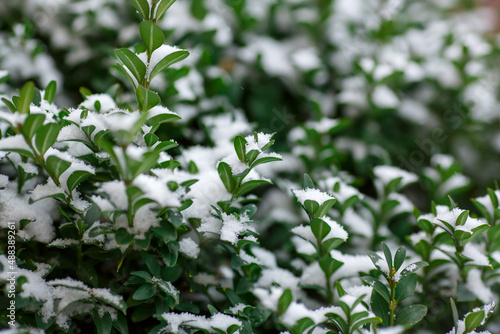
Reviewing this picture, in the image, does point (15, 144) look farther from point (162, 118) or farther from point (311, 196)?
point (311, 196)

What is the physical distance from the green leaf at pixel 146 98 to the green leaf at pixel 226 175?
0.20 metres

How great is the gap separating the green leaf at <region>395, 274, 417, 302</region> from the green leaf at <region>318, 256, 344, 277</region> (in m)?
0.15

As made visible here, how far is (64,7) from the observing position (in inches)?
66.9

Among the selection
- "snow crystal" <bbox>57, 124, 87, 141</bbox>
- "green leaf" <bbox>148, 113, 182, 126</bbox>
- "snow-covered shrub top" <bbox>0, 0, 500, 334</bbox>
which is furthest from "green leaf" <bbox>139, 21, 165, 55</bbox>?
"snow crystal" <bbox>57, 124, 87, 141</bbox>

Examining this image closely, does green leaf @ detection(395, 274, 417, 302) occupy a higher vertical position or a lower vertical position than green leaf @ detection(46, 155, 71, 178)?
lower

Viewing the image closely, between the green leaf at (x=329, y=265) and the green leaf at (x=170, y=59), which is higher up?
the green leaf at (x=170, y=59)

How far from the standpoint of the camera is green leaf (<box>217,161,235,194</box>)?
0.93m

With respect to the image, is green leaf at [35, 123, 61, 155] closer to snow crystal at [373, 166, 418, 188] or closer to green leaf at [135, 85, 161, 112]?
green leaf at [135, 85, 161, 112]

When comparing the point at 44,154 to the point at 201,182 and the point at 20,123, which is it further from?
the point at 201,182

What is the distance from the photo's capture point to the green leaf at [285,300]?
831 mm

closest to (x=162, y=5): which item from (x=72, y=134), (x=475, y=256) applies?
(x=72, y=134)

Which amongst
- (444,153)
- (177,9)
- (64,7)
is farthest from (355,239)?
(64,7)

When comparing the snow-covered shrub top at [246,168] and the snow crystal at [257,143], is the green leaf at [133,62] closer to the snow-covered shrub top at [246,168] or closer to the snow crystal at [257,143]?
the snow-covered shrub top at [246,168]

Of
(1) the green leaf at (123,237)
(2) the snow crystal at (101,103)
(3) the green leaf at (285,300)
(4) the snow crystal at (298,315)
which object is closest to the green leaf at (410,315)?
(4) the snow crystal at (298,315)
